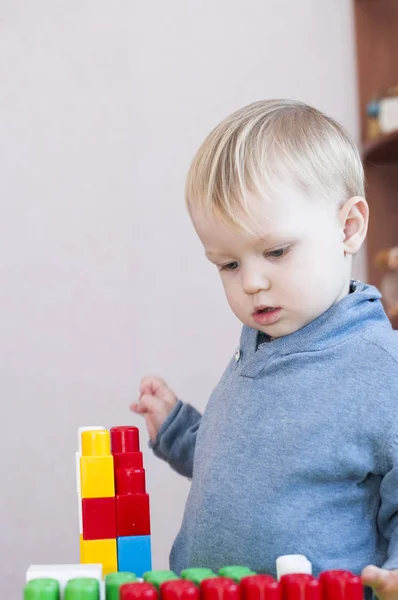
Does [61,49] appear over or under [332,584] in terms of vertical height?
over

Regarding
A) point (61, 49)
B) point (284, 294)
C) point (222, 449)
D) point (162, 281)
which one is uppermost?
point (61, 49)

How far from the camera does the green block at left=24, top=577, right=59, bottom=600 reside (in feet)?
1.71

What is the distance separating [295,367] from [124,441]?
0.53ft

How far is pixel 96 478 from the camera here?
0.72m

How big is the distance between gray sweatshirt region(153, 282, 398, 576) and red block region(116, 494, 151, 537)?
68mm

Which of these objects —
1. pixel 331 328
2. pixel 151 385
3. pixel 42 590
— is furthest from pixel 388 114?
pixel 42 590

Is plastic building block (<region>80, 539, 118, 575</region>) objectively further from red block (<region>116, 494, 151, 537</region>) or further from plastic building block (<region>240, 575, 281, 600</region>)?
plastic building block (<region>240, 575, 281, 600</region>)

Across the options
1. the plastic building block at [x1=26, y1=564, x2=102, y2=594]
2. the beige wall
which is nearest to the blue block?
the plastic building block at [x1=26, y1=564, x2=102, y2=594]

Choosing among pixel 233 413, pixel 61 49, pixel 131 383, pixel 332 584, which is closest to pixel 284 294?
pixel 233 413

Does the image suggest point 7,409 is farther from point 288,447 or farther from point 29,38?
point 288,447

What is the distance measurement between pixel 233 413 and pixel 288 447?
8 cm

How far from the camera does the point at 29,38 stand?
5.30 feet

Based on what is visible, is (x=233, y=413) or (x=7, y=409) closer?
(x=233, y=413)

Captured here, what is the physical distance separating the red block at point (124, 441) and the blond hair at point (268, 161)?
21cm
